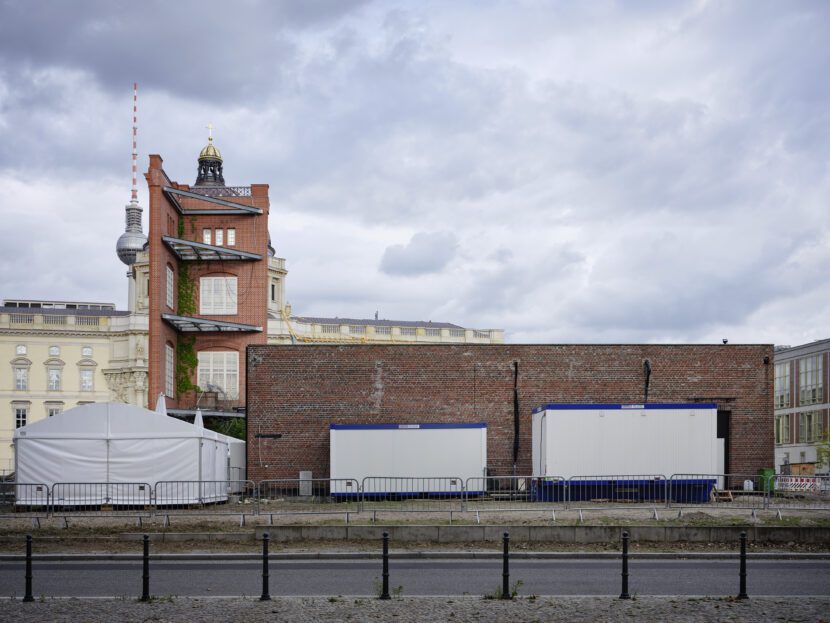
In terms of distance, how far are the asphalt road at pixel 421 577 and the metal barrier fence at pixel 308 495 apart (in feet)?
30.4

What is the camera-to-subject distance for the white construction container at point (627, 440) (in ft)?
104

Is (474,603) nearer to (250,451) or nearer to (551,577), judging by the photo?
(551,577)

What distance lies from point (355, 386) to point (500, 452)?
17.9 feet

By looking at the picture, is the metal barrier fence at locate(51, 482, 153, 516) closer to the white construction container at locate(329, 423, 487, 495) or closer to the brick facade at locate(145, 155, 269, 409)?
the white construction container at locate(329, 423, 487, 495)

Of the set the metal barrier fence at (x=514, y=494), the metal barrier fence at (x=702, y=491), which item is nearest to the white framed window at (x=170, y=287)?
the metal barrier fence at (x=514, y=494)

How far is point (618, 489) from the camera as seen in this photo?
30.9 meters

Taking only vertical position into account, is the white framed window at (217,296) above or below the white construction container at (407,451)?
above

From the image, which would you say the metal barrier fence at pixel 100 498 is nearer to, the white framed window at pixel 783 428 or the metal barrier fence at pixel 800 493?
the metal barrier fence at pixel 800 493

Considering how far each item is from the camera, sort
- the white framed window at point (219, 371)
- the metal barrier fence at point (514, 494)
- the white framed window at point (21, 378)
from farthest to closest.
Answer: the white framed window at point (21, 378)
the white framed window at point (219, 371)
the metal barrier fence at point (514, 494)

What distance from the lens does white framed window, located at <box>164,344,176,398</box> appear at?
49.8 meters

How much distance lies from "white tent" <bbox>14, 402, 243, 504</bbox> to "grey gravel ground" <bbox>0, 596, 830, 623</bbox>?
680 inches

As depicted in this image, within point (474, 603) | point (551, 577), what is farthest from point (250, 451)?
point (474, 603)

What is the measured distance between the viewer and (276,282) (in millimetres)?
104062

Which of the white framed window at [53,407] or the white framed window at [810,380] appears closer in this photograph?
the white framed window at [810,380]
